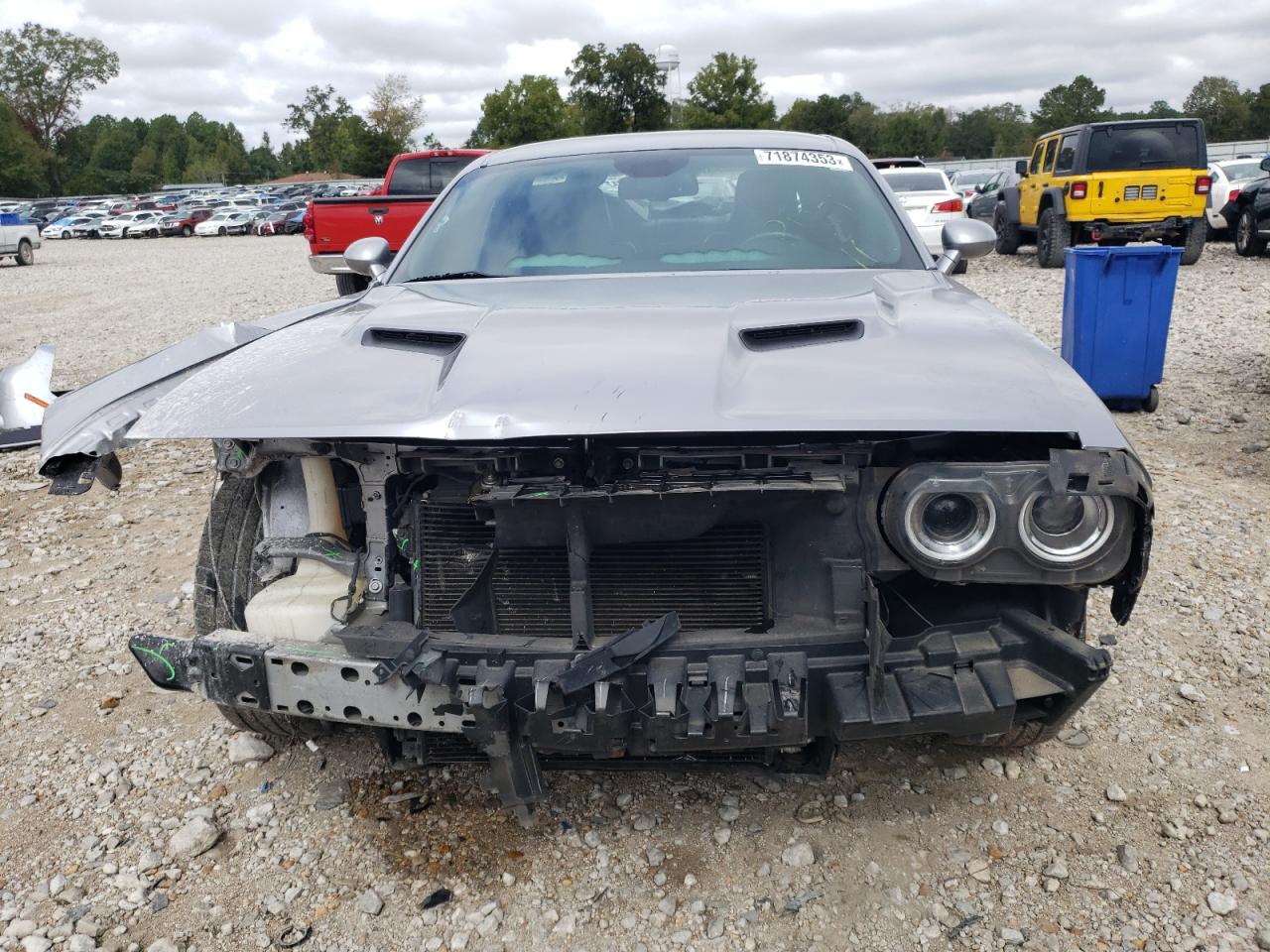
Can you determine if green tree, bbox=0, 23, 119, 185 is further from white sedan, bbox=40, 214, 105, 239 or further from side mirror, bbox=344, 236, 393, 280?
side mirror, bbox=344, 236, 393, 280

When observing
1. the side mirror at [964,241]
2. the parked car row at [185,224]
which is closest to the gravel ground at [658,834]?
the side mirror at [964,241]

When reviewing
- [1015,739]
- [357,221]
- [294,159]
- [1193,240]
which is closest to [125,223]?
[357,221]

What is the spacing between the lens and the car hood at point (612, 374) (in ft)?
6.67

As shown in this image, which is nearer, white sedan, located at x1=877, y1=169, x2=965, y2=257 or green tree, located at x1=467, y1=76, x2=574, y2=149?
white sedan, located at x1=877, y1=169, x2=965, y2=257

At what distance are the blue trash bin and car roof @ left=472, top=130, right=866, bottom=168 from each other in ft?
11.2

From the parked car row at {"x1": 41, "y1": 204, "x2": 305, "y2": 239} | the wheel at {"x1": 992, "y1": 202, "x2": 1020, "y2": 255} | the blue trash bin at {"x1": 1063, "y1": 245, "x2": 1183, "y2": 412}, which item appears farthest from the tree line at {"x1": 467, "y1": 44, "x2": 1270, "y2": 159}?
the blue trash bin at {"x1": 1063, "y1": 245, "x2": 1183, "y2": 412}

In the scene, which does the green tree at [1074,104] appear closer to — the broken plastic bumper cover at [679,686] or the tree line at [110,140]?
the tree line at [110,140]

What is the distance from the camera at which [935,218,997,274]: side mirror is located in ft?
12.2

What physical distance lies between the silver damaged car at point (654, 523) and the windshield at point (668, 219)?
561 mm

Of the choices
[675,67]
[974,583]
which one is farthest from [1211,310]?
[675,67]

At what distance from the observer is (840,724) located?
2.08 m

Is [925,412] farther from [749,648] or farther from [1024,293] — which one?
[1024,293]

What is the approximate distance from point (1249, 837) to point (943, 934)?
2.87 feet

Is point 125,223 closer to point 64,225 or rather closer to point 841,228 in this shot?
point 64,225
